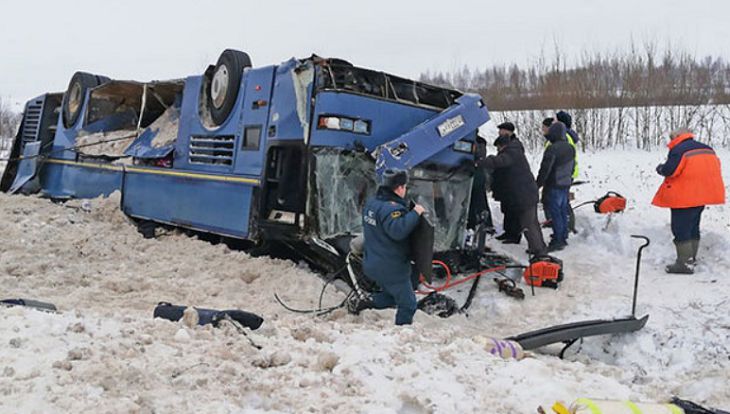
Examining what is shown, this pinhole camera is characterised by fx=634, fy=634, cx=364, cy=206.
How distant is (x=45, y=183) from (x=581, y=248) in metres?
9.20

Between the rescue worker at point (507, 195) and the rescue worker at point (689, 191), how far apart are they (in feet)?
5.77

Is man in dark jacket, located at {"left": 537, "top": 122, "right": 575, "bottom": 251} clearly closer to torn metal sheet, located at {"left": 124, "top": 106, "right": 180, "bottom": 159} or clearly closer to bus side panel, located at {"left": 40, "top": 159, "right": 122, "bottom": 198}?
torn metal sheet, located at {"left": 124, "top": 106, "right": 180, "bottom": 159}

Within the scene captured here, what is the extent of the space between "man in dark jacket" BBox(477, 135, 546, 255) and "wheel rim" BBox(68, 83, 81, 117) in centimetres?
704

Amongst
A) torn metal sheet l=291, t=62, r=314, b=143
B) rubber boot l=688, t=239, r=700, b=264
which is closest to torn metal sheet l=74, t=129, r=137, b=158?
torn metal sheet l=291, t=62, r=314, b=143

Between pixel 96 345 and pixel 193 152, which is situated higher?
pixel 193 152

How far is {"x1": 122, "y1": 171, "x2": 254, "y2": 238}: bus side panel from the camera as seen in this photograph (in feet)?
23.6

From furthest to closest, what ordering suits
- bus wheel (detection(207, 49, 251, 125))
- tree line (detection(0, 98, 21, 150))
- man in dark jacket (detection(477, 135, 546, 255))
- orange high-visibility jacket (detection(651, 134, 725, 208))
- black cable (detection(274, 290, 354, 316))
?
tree line (detection(0, 98, 21, 150)), man in dark jacket (detection(477, 135, 546, 255)), bus wheel (detection(207, 49, 251, 125)), orange high-visibility jacket (detection(651, 134, 725, 208)), black cable (detection(274, 290, 354, 316))

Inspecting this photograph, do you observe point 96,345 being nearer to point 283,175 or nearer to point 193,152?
point 283,175

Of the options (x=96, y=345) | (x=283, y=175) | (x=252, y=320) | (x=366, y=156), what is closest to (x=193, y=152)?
(x=283, y=175)

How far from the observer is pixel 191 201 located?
314 inches

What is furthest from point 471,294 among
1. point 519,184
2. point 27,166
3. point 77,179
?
point 27,166

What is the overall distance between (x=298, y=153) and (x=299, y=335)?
2.85 meters

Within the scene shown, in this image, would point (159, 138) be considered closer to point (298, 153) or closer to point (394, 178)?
point (298, 153)

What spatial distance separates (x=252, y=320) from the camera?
410 cm
